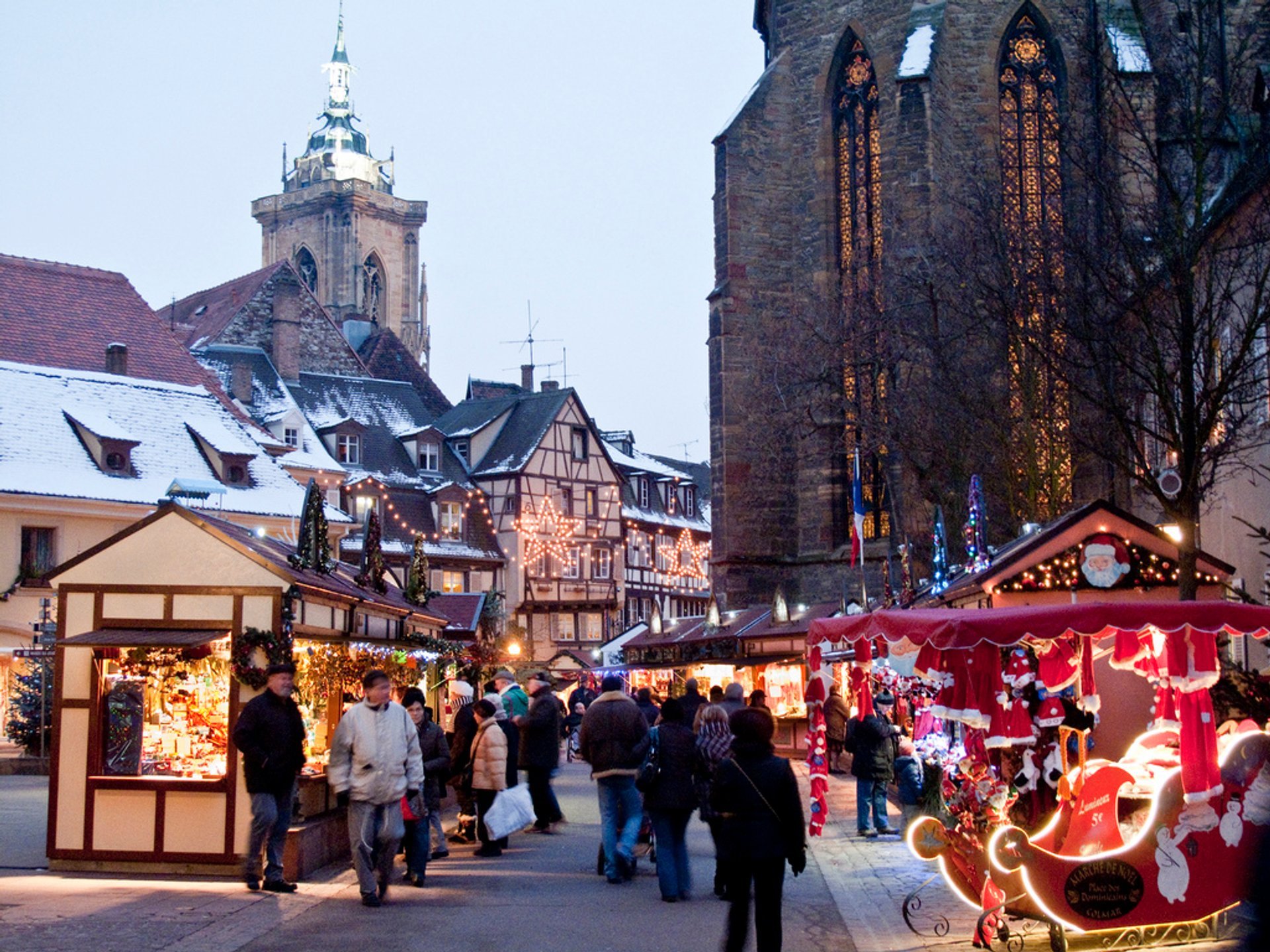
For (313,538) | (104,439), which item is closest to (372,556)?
(313,538)

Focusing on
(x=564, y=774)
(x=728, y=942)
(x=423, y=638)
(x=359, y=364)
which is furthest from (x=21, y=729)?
(x=359, y=364)

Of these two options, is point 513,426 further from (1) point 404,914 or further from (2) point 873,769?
(1) point 404,914

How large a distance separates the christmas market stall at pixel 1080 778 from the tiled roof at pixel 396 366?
201 feet

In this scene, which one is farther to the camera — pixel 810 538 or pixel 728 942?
pixel 810 538

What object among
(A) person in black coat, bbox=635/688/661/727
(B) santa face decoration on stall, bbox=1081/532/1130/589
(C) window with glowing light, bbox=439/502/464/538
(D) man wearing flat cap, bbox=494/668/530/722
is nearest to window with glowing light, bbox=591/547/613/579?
(C) window with glowing light, bbox=439/502/464/538

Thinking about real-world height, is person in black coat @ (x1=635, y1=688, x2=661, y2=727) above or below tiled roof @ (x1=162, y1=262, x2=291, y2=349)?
below

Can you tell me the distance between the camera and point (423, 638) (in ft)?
67.2

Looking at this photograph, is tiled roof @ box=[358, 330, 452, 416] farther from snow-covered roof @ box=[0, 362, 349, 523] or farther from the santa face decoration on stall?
the santa face decoration on stall

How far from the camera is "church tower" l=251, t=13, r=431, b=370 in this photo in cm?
10025

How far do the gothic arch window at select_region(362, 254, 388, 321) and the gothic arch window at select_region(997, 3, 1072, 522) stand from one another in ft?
216

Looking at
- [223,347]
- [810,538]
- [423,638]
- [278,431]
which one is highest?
[223,347]

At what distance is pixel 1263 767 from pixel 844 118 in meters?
33.3

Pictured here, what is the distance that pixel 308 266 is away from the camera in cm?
10200

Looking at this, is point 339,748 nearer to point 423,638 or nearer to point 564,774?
point 423,638
